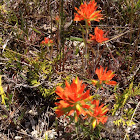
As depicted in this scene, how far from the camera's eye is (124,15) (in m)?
2.39

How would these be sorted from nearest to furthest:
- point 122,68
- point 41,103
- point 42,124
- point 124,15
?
1. point 42,124
2. point 41,103
3. point 122,68
4. point 124,15

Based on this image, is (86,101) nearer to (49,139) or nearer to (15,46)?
(49,139)

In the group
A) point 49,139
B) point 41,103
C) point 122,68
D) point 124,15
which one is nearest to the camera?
point 49,139

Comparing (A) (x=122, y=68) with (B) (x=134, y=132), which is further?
(A) (x=122, y=68)

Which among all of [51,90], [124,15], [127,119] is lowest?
[127,119]

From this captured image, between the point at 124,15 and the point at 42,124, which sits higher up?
the point at 124,15

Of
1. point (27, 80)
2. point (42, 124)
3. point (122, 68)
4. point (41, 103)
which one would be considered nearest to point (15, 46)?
point (27, 80)

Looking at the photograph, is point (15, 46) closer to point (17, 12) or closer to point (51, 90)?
point (17, 12)

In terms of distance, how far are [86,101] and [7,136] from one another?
946 millimetres

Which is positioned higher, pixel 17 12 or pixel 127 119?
pixel 17 12

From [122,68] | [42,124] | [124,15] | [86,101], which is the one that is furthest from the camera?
[124,15]

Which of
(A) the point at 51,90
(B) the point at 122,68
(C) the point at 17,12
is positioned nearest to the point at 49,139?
(A) the point at 51,90

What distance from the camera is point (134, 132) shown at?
161 centimetres

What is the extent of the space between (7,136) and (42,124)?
34cm
